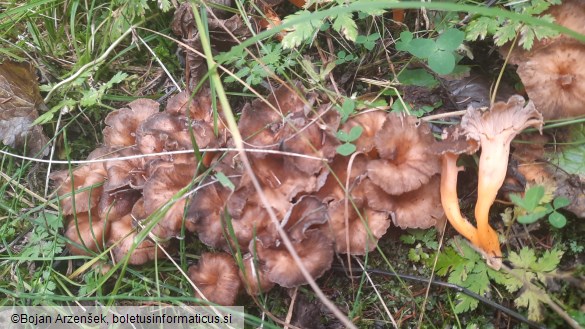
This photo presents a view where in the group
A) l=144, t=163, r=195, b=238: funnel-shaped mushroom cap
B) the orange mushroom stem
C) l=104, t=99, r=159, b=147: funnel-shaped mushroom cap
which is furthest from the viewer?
l=104, t=99, r=159, b=147: funnel-shaped mushroom cap

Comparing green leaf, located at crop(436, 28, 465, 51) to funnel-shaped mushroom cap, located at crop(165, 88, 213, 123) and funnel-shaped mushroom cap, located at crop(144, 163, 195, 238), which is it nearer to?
funnel-shaped mushroom cap, located at crop(165, 88, 213, 123)

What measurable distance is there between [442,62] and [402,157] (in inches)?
29.3

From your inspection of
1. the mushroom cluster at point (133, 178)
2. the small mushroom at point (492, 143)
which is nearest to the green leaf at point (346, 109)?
the small mushroom at point (492, 143)

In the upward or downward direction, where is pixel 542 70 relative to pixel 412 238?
upward

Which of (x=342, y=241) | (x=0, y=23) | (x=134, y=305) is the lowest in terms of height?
(x=134, y=305)

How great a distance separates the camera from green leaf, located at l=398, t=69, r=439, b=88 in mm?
3477

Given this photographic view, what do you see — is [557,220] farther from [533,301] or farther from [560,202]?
[533,301]

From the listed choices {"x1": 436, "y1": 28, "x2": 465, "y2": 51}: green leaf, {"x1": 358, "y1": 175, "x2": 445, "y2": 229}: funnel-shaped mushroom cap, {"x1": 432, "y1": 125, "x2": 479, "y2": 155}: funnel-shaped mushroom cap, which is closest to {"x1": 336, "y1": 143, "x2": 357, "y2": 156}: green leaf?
{"x1": 358, "y1": 175, "x2": 445, "y2": 229}: funnel-shaped mushroom cap

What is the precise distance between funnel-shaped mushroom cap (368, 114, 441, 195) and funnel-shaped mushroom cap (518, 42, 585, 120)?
725mm

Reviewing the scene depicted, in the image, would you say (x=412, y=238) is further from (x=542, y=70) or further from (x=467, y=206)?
(x=542, y=70)

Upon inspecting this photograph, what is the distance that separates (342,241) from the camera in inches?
119

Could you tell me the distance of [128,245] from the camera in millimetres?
3395

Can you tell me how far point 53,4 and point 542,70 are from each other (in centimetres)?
388

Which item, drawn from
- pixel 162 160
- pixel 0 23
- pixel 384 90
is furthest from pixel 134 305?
pixel 0 23
